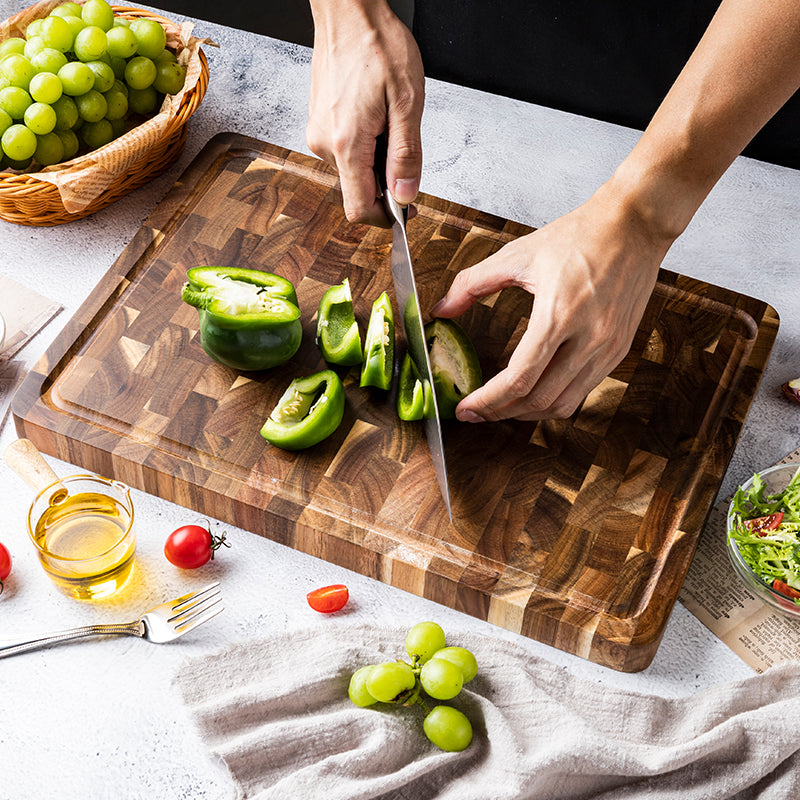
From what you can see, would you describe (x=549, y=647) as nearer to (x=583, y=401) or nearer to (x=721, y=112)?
(x=583, y=401)

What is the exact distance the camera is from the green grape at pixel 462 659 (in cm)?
138

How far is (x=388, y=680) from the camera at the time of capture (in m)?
1.34

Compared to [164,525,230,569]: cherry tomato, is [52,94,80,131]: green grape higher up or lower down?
higher up

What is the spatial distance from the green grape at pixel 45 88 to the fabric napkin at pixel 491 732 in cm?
112

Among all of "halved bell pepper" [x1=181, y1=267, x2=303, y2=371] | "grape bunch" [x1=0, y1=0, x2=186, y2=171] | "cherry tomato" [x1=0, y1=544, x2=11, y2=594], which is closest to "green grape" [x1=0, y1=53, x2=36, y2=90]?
"grape bunch" [x1=0, y1=0, x2=186, y2=171]

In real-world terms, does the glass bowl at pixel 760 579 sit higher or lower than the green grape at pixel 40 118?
lower

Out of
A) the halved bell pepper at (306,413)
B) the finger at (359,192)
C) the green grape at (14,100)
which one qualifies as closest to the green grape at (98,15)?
the green grape at (14,100)

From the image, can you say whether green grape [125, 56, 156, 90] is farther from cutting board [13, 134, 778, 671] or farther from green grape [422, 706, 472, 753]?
green grape [422, 706, 472, 753]

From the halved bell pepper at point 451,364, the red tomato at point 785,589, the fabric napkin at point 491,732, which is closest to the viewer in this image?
the fabric napkin at point 491,732

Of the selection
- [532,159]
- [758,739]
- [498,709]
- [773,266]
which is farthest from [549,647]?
[532,159]

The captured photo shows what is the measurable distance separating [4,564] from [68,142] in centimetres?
87

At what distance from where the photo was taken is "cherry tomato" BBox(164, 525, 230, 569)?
1.53 metres

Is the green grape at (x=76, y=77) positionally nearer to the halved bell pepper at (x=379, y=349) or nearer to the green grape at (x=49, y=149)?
the green grape at (x=49, y=149)

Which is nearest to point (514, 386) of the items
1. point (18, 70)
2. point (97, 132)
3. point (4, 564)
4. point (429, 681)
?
point (429, 681)
